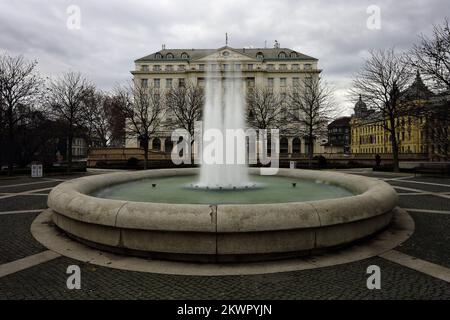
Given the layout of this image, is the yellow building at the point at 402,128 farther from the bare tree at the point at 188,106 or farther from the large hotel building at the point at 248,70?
the bare tree at the point at 188,106

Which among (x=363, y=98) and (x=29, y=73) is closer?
(x=29, y=73)

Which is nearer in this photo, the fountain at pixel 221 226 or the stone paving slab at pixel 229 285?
the stone paving slab at pixel 229 285

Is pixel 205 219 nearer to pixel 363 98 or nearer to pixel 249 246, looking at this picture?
pixel 249 246

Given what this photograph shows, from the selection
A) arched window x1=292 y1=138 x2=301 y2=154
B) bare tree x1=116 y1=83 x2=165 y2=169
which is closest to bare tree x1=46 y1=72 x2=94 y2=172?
bare tree x1=116 y1=83 x2=165 y2=169

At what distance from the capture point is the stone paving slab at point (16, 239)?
20.0 ft

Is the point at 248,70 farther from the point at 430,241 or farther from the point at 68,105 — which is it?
the point at 430,241

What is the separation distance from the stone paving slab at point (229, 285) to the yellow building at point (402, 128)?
25.3 metres

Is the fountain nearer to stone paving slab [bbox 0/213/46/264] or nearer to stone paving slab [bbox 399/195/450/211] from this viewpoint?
stone paving slab [bbox 0/213/46/264]

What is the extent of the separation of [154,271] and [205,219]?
1.21m

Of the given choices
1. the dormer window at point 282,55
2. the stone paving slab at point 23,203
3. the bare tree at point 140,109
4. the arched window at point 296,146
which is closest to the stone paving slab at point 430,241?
the stone paving slab at point 23,203

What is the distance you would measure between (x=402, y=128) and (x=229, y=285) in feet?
112

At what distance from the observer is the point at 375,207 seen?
6.30m

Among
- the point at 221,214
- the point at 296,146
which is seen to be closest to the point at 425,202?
the point at 221,214
